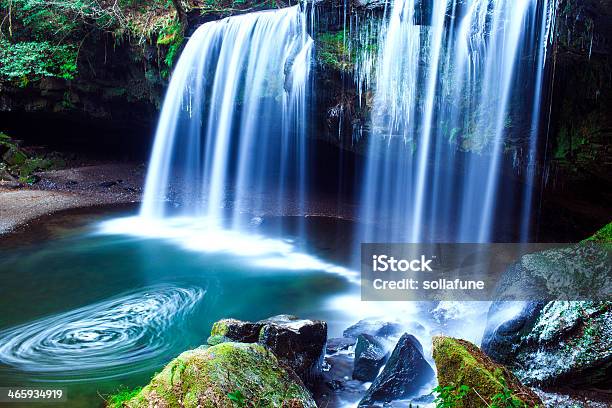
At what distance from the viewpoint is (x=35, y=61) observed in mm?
13922

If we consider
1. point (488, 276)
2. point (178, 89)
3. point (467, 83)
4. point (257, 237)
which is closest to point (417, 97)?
point (467, 83)

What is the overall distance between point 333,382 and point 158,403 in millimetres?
2262

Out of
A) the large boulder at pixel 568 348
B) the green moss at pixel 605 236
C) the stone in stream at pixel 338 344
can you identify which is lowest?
the stone in stream at pixel 338 344

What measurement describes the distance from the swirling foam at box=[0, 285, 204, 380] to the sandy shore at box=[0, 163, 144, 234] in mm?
5331

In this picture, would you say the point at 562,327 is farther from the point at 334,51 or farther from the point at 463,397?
the point at 334,51

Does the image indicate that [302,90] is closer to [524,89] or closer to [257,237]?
[257,237]

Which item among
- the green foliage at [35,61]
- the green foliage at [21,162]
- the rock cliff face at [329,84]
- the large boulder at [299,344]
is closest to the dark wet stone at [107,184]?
the green foliage at [21,162]

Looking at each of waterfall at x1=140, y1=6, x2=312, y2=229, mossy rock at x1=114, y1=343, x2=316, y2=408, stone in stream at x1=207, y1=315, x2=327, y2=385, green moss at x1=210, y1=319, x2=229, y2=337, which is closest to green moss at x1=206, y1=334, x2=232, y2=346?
stone in stream at x1=207, y1=315, x2=327, y2=385

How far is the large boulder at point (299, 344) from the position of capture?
4.45 meters

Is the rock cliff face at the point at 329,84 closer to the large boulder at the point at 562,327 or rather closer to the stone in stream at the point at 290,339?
the large boulder at the point at 562,327

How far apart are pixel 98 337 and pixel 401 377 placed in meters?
4.03

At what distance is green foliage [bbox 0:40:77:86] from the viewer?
13.8 m

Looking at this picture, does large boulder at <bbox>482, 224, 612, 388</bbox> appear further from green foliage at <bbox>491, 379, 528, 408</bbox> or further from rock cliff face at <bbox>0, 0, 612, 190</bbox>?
rock cliff face at <bbox>0, 0, 612, 190</bbox>

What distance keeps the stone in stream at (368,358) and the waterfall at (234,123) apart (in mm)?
7009
